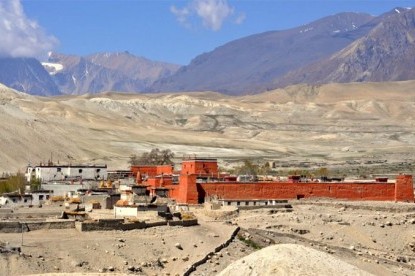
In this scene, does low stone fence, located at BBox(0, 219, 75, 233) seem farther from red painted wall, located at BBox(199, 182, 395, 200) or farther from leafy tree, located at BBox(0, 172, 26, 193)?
leafy tree, located at BBox(0, 172, 26, 193)

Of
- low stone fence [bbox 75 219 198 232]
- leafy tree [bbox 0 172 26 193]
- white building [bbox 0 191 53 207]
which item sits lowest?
low stone fence [bbox 75 219 198 232]

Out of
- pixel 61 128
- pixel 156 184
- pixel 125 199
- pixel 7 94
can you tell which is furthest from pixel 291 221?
pixel 7 94

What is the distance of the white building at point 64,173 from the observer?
64.1 meters

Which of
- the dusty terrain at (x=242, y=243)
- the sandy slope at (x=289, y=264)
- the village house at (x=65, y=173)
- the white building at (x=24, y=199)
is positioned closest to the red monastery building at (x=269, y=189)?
the dusty terrain at (x=242, y=243)

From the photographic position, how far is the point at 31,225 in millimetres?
37750

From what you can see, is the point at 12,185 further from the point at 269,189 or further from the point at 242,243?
the point at 242,243

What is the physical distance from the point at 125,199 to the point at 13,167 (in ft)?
170

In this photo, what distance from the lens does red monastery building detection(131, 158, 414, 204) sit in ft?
178

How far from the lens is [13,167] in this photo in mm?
98500

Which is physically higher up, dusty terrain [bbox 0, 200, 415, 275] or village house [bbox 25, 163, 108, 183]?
village house [bbox 25, 163, 108, 183]

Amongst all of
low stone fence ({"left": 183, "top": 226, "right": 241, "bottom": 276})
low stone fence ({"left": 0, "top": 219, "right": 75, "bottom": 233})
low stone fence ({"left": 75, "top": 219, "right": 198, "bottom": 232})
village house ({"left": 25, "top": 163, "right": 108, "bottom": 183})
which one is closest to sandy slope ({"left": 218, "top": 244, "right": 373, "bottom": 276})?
low stone fence ({"left": 183, "top": 226, "right": 241, "bottom": 276})

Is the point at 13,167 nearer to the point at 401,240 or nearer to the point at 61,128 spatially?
the point at 61,128

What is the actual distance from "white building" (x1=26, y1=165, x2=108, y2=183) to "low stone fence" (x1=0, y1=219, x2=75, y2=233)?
2436 centimetres

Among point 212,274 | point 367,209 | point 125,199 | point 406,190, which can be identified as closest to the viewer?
point 212,274
